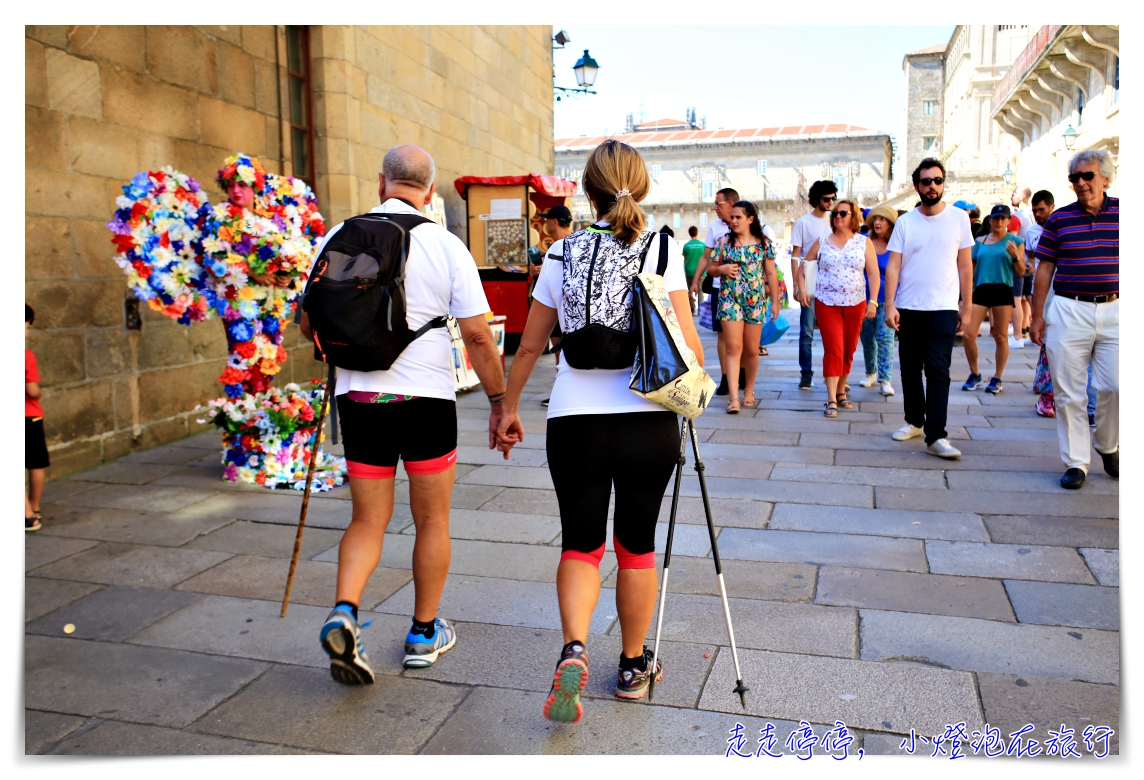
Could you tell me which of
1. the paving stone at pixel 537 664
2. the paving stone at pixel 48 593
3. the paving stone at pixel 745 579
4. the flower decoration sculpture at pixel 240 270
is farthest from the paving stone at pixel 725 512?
the paving stone at pixel 48 593

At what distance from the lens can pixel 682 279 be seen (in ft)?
8.91

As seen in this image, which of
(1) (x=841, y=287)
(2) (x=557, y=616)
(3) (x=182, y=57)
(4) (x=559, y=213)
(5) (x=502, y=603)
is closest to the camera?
(2) (x=557, y=616)

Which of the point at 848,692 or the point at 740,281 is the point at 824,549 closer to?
the point at 848,692

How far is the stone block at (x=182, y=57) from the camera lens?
650cm

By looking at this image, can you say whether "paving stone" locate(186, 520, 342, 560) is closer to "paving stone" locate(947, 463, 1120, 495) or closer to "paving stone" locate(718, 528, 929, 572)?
"paving stone" locate(718, 528, 929, 572)

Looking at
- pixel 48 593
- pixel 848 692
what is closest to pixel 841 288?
pixel 848 692

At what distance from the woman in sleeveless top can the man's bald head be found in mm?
5035

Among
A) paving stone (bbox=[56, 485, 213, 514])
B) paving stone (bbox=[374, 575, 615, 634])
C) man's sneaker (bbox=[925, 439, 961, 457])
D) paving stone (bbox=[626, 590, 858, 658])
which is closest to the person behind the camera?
paving stone (bbox=[626, 590, 858, 658])

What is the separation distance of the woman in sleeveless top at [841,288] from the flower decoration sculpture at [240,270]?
160 inches

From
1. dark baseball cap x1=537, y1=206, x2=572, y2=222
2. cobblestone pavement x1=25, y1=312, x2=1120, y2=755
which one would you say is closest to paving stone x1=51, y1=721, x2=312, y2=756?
cobblestone pavement x1=25, y1=312, x2=1120, y2=755

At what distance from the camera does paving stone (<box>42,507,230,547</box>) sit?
450 cm

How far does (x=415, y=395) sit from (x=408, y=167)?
76 cm

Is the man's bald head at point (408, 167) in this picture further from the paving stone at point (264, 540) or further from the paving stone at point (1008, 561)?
the paving stone at point (1008, 561)

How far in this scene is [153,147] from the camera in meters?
6.51
